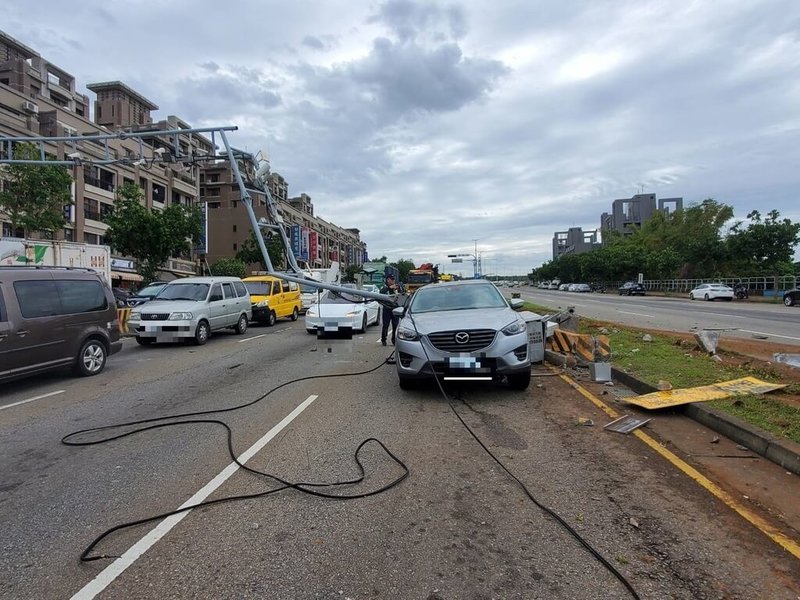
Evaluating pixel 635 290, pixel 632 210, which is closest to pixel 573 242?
pixel 632 210

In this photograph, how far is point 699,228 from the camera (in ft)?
204

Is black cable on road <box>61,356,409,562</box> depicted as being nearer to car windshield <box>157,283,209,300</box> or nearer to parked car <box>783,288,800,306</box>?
car windshield <box>157,283,209,300</box>

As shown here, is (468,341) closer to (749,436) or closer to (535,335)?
(535,335)

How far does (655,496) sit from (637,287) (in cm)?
5847

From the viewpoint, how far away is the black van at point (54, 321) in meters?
7.81

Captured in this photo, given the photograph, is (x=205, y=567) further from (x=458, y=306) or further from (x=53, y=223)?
(x=53, y=223)

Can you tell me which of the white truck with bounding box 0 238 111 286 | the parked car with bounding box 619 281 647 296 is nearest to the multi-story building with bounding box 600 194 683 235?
the parked car with bounding box 619 281 647 296

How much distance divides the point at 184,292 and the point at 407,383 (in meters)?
9.45

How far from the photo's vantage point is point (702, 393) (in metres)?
6.56

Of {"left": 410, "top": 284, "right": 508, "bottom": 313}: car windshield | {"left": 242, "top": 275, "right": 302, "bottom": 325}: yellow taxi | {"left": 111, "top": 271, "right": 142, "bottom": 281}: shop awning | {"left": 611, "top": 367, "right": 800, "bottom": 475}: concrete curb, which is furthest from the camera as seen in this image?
{"left": 111, "top": 271, "right": 142, "bottom": 281}: shop awning

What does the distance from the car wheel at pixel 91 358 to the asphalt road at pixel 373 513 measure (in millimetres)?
2456

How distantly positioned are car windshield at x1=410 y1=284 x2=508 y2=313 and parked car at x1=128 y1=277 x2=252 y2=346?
24.0ft

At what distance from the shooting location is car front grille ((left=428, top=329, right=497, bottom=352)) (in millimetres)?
6906

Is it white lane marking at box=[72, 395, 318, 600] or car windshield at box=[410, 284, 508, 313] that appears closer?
white lane marking at box=[72, 395, 318, 600]
